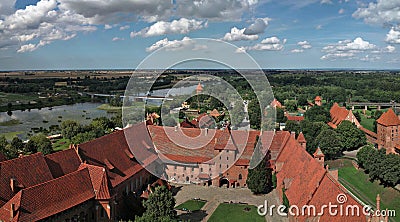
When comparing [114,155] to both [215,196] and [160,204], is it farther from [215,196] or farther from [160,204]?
[215,196]

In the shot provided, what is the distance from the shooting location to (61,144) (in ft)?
237

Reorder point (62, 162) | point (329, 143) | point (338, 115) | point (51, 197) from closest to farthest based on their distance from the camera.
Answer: point (51, 197)
point (62, 162)
point (329, 143)
point (338, 115)

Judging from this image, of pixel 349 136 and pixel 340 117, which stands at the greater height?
pixel 340 117

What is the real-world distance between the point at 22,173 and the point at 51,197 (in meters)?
3.65

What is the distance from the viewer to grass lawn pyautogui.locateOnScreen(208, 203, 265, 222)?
36312 millimetres

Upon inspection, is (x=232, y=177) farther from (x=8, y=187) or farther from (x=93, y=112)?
(x=93, y=112)

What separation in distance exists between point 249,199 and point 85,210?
18.8 meters

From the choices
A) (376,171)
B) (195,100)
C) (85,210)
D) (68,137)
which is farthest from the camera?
(195,100)

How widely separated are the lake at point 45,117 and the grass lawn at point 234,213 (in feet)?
198

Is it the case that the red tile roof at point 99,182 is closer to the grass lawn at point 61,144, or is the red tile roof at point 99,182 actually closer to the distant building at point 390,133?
the grass lawn at point 61,144

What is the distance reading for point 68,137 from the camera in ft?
244

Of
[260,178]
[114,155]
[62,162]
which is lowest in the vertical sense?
[260,178]

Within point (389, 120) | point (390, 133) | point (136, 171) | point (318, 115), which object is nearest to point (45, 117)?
point (318, 115)

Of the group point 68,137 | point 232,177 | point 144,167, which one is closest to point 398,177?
point 232,177
